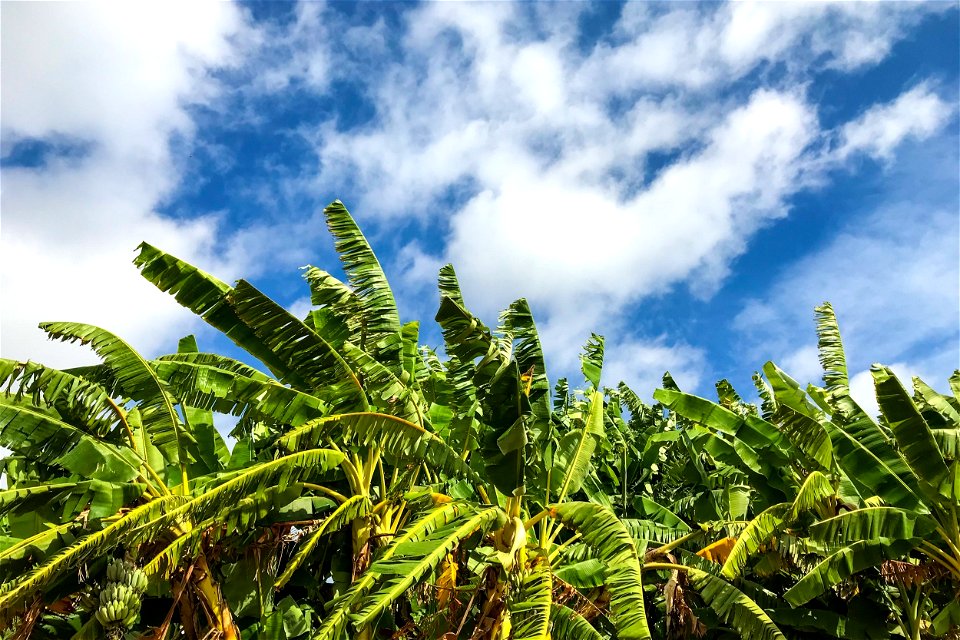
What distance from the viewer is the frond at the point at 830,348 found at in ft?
30.1

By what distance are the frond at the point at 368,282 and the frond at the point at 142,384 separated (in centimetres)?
202

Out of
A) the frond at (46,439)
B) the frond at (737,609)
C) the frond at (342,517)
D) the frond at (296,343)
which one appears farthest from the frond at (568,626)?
the frond at (46,439)

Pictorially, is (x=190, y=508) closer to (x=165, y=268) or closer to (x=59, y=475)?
(x=165, y=268)

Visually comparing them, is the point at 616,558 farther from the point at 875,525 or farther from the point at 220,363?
the point at 220,363

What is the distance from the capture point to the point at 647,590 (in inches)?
378

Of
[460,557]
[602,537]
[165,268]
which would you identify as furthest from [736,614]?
[165,268]

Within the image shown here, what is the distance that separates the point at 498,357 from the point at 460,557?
2.55 metres

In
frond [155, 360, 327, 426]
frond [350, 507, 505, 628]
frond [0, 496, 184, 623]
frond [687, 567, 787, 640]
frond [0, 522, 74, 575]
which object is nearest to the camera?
frond [350, 507, 505, 628]

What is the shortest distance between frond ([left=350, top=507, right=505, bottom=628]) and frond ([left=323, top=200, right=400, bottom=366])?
218 cm

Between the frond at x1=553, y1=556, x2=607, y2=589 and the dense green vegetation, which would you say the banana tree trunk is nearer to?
the dense green vegetation

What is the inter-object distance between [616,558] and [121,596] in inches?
164

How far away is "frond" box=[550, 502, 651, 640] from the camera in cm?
582

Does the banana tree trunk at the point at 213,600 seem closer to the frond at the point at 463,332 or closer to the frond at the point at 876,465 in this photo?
the frond at the point at 463,332

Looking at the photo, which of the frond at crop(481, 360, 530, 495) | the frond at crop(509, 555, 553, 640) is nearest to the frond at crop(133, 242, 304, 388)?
the frond at crop(481, 360, 530, 495)
